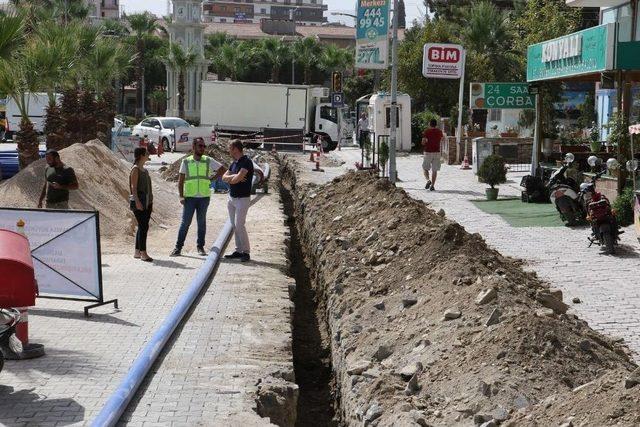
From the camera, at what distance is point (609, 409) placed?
19.0ft

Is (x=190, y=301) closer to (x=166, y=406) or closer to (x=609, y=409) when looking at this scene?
(x=166, y=406)

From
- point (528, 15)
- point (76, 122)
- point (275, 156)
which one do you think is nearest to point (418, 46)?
point (528, 15)

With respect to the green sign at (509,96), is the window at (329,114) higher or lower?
lower

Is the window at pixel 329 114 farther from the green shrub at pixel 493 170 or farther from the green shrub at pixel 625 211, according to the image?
the green shrub at pixel 625 211

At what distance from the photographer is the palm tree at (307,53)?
88875 mm

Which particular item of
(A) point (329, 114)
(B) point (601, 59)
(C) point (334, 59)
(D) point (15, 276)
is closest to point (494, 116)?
(A) point (329, 114)

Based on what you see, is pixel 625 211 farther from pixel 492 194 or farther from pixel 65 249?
pixel 65 249

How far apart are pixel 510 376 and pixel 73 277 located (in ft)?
17.2

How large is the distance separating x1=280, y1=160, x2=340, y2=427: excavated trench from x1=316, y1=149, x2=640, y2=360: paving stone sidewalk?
2.65 meters

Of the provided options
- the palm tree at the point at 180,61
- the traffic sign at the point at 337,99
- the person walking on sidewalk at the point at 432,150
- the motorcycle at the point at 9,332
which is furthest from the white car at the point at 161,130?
the motorcycle at the point at 9,332

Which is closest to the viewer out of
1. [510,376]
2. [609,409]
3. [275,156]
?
[609,409]

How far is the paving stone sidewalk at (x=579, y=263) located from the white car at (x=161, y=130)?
20.4 metres

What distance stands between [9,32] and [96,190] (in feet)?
9.68

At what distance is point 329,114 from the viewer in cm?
5003
